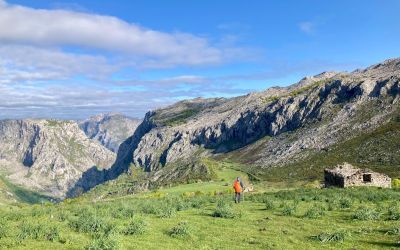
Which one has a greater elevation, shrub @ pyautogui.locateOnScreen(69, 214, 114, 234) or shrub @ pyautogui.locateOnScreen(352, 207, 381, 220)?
shrub @ pyautogui.locateOnScreen(352, 207, 381, 220)

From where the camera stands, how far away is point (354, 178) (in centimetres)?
6278

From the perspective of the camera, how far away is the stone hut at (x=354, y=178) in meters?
62.3

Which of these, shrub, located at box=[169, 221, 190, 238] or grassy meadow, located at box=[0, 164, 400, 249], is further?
shrub, located at box=[169, 221, 190, 238]

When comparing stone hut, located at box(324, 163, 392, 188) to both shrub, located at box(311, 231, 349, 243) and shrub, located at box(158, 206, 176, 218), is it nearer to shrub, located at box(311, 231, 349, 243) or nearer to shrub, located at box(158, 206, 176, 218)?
shrub, located at box(158, 206, 176, 218)

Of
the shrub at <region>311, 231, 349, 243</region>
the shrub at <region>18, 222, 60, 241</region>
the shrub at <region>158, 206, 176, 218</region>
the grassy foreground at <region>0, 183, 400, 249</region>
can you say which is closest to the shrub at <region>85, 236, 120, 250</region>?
the grassy foreground at <region>0, 183, 400, 249</region>

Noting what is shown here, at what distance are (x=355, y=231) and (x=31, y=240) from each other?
733 inches

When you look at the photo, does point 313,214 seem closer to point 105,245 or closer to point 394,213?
point 394,213

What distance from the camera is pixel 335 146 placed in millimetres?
190125

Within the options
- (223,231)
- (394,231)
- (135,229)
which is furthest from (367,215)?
(135,229)

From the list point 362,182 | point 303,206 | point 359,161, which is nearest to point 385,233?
point 303,206

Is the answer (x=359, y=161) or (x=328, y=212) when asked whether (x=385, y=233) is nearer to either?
(x=328, y=212)

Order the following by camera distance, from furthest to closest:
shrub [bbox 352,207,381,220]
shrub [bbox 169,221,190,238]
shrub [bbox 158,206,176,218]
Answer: shrub [bbox 158,206,176,218]
shrub [bbox 352,207,381,220]
shrub [bbox 169,221,190,238]

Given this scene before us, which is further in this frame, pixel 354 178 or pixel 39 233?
pixel 354 178

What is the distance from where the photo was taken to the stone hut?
6228cm
